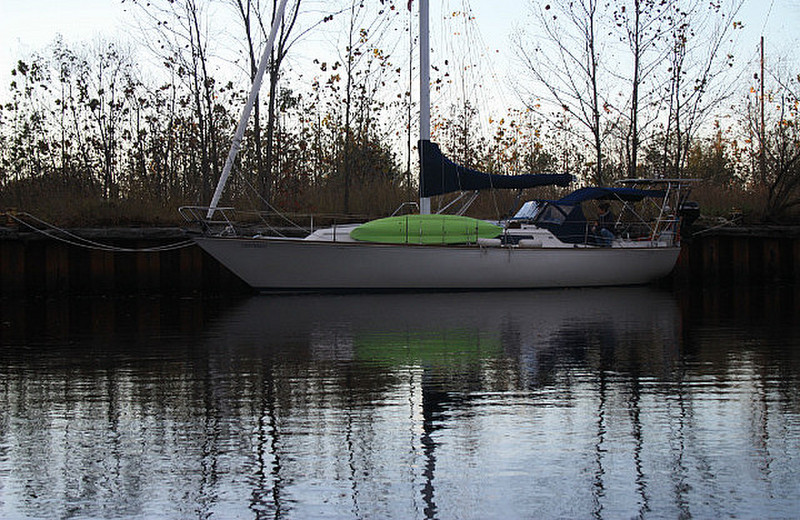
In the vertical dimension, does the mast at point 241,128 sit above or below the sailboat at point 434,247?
above

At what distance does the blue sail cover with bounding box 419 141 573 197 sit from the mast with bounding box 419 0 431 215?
0.16m

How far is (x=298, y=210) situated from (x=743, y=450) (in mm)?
17984

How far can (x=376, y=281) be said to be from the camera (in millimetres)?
18797

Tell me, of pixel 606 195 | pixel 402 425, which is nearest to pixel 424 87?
pixel 606 195

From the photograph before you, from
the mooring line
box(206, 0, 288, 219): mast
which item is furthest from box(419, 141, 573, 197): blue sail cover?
the mooring line

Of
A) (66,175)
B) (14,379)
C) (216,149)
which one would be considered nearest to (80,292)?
(66,175)

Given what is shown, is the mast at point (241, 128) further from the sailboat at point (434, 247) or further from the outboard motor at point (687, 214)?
the outboard motor at point (687, 214)

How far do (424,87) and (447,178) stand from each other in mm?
1934

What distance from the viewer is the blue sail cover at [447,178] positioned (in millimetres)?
18766

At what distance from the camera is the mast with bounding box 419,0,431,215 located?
1902 cm

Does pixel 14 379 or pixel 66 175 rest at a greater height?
pixel 66 175

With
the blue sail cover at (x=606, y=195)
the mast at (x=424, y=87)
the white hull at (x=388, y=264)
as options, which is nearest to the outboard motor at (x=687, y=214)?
the blue sail cover at (x=606, y=195)

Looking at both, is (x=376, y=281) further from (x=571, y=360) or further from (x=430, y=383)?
(x=430, y=383)

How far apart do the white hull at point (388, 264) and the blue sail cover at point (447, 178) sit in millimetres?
1213
